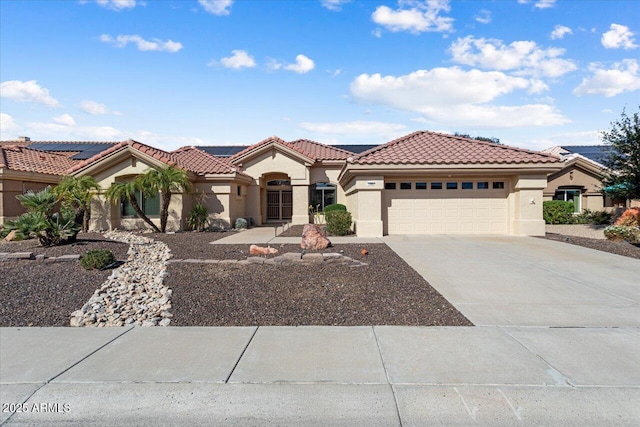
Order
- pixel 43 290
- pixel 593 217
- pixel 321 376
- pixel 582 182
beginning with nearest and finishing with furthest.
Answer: pixel 321 376 < pixel 43 290 < pixel 593 217 < pixel 582 182

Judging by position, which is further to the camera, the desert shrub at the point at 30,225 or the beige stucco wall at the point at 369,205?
the beige stucco wall at the point at 369,205

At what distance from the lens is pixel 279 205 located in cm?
2667

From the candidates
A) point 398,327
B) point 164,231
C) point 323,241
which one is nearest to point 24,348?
point 398,327

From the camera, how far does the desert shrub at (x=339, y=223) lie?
16.6 m

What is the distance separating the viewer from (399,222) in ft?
55.6

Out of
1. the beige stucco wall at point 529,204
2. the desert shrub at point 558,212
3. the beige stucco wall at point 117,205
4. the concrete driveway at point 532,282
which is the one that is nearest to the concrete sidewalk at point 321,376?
the concrete driveway at point 532,282

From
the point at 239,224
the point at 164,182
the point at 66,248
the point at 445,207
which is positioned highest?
the point at 164,182

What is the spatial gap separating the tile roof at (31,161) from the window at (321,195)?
1416 cm

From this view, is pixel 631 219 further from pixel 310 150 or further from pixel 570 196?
pixel 310 150

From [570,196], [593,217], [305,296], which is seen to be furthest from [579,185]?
[305,296]

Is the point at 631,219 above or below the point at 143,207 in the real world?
below

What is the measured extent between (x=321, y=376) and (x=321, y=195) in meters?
20.2

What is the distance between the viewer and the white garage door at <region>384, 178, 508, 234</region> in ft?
55.5

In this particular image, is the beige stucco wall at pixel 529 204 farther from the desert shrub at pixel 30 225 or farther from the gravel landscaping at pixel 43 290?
the desert shrub at pixel 30 225
